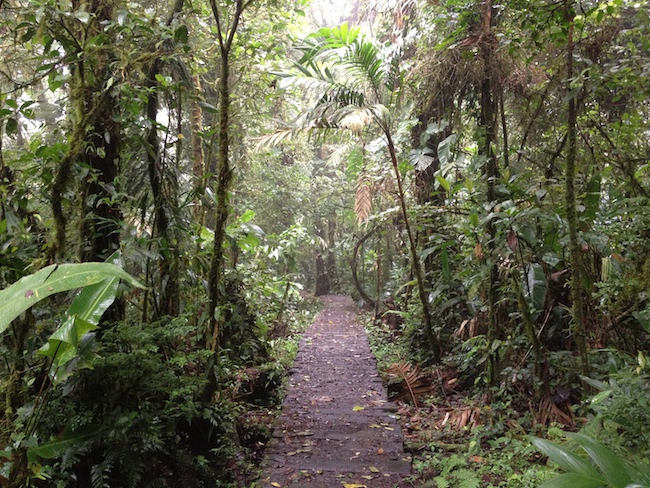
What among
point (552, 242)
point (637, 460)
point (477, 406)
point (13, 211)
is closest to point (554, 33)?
point (552, 242)

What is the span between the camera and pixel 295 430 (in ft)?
13.2

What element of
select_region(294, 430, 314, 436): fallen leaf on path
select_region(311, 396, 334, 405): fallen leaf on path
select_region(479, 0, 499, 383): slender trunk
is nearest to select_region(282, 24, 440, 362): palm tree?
select_region(479, 0, 499, 383): slender trunk

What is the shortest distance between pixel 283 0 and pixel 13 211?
494cm

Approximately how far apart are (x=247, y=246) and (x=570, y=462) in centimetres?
345

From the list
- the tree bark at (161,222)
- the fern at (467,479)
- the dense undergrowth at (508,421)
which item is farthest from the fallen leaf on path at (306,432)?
the tree bark at (161,222)

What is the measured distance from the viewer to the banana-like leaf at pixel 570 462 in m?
1.67

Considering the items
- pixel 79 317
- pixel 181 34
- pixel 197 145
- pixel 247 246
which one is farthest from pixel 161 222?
pixel 197 145

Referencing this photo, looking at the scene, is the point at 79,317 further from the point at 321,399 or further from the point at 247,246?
the point at 321,399

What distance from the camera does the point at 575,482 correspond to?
64.9 inches

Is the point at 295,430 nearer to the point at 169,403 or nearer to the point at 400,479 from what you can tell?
the point at 400,479

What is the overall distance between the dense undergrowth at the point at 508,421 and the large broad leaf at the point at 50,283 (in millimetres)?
1758

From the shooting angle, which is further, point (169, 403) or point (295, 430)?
point (295, 430)

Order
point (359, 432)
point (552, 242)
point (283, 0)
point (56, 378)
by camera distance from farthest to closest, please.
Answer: point (283, 0) < point (359, 432) < point (552, 242) < point (56, 378)

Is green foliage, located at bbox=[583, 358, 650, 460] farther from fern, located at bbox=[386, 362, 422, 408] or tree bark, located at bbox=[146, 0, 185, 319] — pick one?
tree bark, located at bbox=[146, 0, 185, 319]
